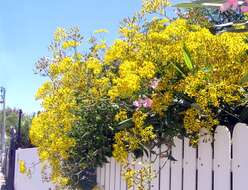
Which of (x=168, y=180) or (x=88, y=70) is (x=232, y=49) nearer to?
(x=168, y=180)

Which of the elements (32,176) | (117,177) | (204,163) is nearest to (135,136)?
(204,163)

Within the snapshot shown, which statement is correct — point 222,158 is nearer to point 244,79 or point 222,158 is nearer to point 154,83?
point 244,79

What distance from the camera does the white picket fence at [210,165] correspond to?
11.8ft

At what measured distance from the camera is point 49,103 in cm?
511

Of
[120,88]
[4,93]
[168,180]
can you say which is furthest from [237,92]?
[4,93]

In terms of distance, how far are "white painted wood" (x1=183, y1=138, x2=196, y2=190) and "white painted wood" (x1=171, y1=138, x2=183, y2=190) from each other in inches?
2.8

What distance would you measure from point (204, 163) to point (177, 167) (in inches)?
16.2

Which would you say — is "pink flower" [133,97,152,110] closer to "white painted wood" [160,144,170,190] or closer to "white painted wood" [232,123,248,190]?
"white painted wood" [160,144,170,190]

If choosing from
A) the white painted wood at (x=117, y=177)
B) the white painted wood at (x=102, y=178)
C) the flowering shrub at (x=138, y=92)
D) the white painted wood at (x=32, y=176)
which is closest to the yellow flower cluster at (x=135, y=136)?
the flowering shrub at (x=138, y=92)

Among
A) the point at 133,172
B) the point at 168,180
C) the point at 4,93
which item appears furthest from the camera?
the point at 4,93

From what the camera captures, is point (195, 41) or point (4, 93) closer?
point (195, 41)

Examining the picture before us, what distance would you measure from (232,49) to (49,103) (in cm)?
201

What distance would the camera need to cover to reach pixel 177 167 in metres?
4.39

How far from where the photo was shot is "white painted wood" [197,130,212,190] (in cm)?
394
